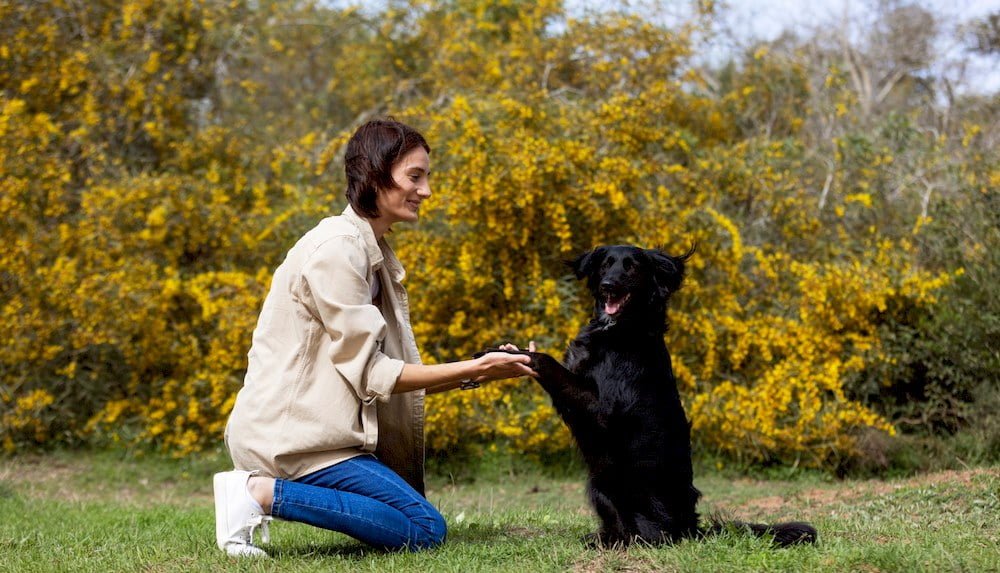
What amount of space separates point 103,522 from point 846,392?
529 centimetres

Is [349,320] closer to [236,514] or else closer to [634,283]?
[236,514]

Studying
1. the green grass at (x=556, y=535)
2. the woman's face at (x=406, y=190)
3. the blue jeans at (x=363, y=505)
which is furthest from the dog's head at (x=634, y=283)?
the blue jeans at (x=363, y=505)

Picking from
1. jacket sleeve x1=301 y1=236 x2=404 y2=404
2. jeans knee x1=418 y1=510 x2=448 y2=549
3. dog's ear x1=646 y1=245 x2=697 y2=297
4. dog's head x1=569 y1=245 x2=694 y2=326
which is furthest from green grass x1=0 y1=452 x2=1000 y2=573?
dog's ear x1=646 y1=245 x2=697 y2=297

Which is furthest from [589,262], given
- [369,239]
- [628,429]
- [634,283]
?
[369,239]

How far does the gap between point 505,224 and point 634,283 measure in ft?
11.5

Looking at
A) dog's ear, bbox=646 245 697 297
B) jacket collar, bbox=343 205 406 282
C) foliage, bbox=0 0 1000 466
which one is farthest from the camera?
foliage, bbox=0 0 1000 466

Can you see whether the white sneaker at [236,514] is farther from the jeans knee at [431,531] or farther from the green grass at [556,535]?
the jeans knee at [431,531]

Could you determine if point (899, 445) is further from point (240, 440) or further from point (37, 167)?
point (37, 167)

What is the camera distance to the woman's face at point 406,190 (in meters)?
3.42

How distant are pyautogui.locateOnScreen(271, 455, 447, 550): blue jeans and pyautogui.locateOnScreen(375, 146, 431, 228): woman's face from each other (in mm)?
887

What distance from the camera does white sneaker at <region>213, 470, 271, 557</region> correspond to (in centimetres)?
315

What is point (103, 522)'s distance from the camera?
4559 millimetres

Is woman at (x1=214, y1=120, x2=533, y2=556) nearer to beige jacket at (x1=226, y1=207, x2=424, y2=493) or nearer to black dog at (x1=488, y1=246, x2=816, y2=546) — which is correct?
beige jacket at (x1=226, y1=207, x2=424, y2=493)

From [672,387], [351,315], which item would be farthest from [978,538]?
[351,315]
